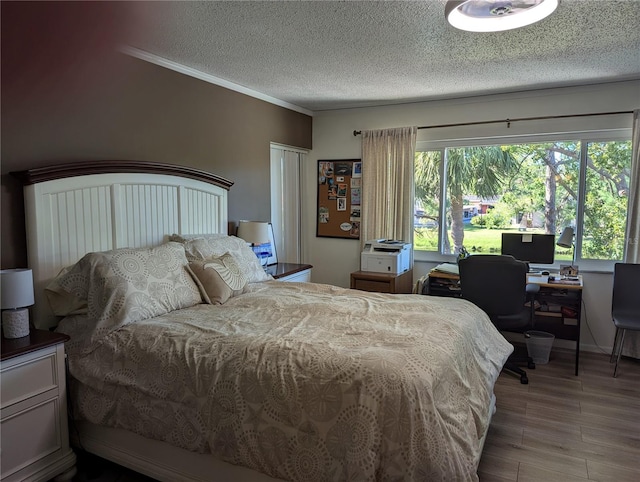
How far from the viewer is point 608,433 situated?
8.36ft

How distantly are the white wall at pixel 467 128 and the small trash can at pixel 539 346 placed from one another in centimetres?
51

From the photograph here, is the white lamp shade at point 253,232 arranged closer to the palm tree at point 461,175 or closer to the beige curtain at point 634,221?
the palm tree at point 461,175

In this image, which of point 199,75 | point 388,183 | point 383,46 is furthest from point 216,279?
point 388,183

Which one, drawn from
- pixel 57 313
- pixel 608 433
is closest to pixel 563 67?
pixel 608 433

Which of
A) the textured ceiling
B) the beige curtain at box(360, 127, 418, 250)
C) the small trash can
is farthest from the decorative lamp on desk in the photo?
the small trash can

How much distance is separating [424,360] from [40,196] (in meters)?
2.15

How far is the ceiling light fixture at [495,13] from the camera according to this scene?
82.0 inches

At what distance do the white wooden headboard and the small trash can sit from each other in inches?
115

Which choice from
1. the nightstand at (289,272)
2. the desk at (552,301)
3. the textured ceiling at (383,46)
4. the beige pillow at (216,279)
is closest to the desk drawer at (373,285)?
the desk at (552,301)

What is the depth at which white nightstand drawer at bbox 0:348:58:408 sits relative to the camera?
1843 millimetres

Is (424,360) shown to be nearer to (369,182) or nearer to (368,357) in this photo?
(368,357)

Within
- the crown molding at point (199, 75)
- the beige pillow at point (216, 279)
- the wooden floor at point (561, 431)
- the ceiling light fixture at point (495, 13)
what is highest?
the crown molding at point (199, 75)

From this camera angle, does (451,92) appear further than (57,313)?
Yes

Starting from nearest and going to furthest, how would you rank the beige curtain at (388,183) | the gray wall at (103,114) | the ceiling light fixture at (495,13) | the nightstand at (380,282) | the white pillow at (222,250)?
the gray wall at (103,114), the ceiling light fixture at (495,13), the white pillow at (222,250), the nightstand at (380,282), the beige curtain at (388,183)
